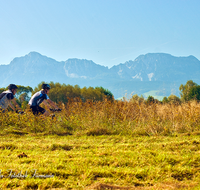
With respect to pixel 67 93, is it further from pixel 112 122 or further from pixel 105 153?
pixel 105 153

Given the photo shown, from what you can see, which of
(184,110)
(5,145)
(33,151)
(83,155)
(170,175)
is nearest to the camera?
(170,175)

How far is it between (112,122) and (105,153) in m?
3.52

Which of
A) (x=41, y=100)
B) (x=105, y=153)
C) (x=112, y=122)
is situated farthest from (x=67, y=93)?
(x=105, y=153)

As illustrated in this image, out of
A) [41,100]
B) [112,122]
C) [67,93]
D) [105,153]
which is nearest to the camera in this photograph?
[105,153]

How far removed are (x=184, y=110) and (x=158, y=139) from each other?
2592 millimetres

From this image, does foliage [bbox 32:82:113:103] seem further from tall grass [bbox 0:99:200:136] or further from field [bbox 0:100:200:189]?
field [bbox 0:100:200:189]

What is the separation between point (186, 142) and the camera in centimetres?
516

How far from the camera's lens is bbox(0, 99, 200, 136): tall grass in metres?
6.85

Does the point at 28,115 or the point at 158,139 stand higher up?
the point at 28,115

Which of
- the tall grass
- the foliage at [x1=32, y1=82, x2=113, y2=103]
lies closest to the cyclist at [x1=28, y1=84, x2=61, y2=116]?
the tall grass

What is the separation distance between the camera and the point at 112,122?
7.80 metres

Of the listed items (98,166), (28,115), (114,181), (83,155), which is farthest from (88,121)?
(114,181)

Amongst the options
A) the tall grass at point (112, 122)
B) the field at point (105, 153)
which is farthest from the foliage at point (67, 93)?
the field at point (105, 153)

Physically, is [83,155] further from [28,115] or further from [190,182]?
[28,115]
